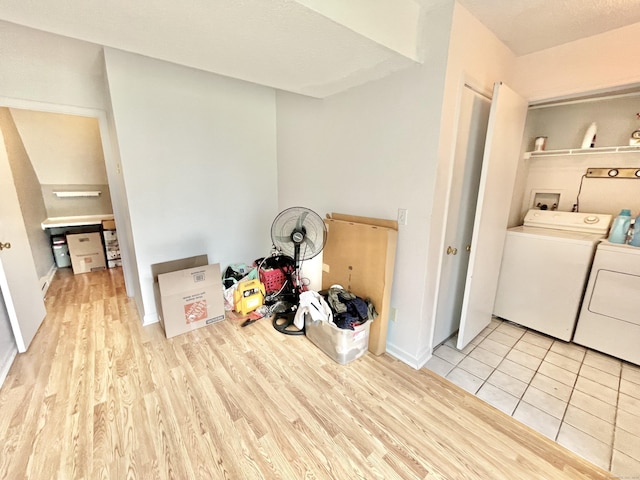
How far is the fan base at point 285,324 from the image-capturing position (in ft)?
7.68

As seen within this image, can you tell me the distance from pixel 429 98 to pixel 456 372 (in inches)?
75.5

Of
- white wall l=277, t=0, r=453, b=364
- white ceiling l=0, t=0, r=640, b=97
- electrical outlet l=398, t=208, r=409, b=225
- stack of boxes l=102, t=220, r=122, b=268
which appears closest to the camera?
white ceiling l=0, t=0, r=640, b=97

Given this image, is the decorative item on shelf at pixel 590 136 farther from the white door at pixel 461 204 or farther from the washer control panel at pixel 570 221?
the white door at pixel 461 204

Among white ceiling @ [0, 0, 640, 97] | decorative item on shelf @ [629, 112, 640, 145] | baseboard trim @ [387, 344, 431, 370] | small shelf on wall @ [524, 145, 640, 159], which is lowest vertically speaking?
baseboard trim @ [387, 344, 431, 370]

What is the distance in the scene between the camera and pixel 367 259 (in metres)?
2.03

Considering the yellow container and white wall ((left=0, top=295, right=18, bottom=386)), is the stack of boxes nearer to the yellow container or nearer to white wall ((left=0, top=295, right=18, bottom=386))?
white wall ((left=0, top=295, right=18, bottom=386))

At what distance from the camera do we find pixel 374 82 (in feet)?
6.27

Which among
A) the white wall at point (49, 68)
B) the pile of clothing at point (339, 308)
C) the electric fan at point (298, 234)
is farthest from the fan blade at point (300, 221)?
the white wall at point (49, 68)

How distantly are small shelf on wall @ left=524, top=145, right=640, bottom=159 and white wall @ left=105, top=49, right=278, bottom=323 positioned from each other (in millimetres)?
2764

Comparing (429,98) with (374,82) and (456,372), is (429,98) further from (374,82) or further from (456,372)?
(456,372)

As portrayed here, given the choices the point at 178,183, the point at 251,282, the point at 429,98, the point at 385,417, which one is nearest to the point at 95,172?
the point at 178,183

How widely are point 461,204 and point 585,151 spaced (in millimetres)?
1350

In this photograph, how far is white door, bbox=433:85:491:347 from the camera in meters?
1.83

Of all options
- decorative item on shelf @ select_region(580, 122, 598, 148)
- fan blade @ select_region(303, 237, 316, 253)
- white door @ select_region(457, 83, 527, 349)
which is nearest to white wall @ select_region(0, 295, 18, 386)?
fan blade @ select_region(303, 237, 316, 253)
